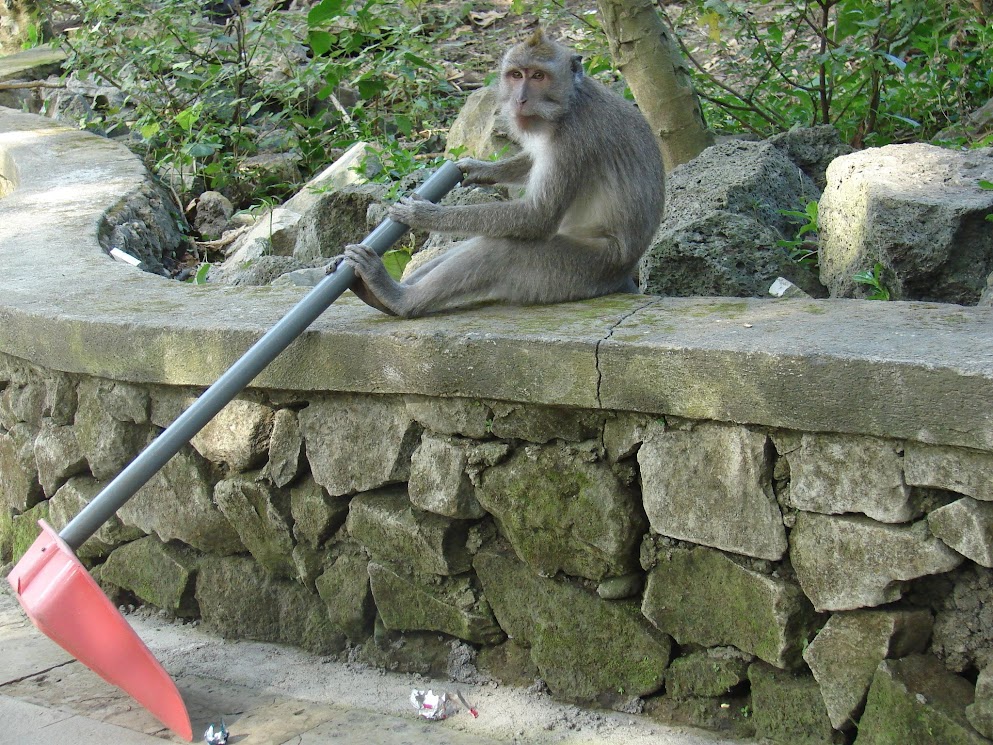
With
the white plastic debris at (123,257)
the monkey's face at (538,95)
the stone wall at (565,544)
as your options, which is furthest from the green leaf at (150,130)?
the monkey's face at (538,95)

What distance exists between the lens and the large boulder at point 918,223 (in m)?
3.56

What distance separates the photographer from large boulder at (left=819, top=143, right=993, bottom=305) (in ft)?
11.7

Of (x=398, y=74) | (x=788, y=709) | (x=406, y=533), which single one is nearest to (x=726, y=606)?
(x=788, y=709)

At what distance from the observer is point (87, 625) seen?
2.83 meters

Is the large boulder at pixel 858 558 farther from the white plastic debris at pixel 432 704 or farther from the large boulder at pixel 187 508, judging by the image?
the large boulder at pixel 187 508

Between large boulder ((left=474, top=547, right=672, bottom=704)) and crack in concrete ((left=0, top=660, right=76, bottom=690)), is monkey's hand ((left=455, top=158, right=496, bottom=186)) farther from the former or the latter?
crack in concrete ((left=0, top=660, right=76, bottom=690))

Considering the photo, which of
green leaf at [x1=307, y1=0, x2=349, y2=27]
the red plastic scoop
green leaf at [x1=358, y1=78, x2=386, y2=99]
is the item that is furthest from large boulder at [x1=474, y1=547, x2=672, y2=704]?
green leaf at [x1=358, y1=78, x2=386, y2=99]

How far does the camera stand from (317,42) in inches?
251

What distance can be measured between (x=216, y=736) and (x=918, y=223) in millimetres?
2702

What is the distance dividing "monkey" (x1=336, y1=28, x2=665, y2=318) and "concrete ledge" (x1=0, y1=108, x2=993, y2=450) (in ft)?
0.39

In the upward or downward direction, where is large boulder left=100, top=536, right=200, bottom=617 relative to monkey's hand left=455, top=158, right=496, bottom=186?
downward

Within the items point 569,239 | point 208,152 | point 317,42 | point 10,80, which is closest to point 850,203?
point 569,239

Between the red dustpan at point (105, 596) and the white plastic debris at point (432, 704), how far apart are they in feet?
2.02

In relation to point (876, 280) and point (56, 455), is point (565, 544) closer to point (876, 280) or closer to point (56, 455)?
point (876, 280)
